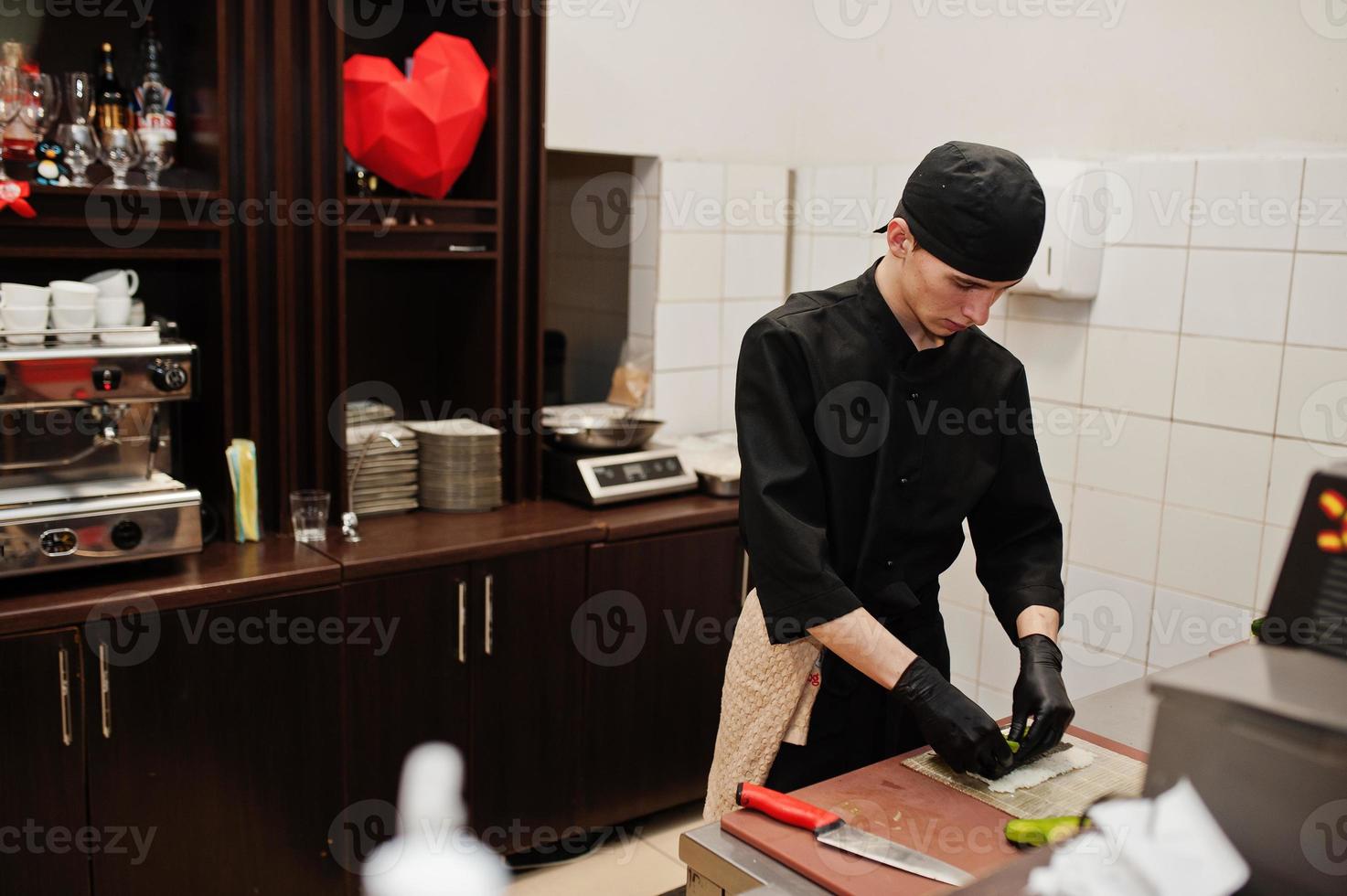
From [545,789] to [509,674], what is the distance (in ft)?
1.11

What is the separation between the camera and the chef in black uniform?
5.48 feet

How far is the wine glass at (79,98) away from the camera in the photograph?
2.53m

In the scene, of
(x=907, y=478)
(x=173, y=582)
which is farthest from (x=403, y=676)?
(x=907, y=478)

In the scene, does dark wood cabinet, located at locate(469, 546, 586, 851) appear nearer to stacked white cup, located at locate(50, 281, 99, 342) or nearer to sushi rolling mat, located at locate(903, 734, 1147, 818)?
stacked white cup, located at locate(50, 281, 99, 342)

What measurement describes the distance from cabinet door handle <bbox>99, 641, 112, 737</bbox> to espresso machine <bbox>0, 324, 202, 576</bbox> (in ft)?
0.59

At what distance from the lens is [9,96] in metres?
2.38

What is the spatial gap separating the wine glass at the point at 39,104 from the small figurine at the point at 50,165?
2 centimetres

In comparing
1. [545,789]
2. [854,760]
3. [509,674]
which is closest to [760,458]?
[854,760]

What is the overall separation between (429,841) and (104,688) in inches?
34.0

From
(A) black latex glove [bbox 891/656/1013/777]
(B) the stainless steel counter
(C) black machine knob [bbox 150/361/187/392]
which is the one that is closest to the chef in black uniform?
(A) black latex glove [bbox 891/656/1013/777]

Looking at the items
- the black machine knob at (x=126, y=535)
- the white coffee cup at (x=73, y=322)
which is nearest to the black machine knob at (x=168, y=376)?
the white coffee cup at (x=73, y=322)

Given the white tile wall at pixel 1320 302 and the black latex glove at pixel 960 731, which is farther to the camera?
the white tile wall at pixel 1320 302

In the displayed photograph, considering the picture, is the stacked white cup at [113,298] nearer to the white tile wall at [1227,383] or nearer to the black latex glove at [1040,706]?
the black latex glove at [1040,706]

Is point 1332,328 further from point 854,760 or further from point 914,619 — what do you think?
point 854,760
